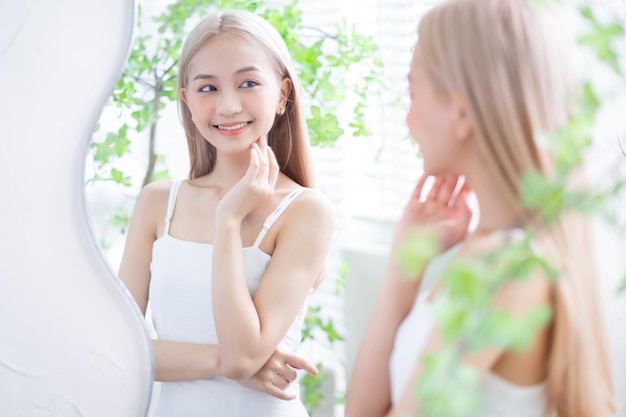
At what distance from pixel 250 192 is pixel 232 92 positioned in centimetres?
14

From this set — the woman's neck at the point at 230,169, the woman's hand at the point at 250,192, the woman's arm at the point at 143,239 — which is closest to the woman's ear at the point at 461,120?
the woman's hand at the point at 250,192

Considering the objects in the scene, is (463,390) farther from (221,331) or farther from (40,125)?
(40,125)

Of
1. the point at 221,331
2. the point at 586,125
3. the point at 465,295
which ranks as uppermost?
the point at 586,125

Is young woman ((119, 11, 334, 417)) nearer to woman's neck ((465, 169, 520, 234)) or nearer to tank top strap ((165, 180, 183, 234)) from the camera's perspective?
tank top strap ((165, 180, 183, 234))

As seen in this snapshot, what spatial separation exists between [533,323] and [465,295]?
5cm

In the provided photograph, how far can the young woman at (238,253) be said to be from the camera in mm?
983

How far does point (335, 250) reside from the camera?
5.33ft

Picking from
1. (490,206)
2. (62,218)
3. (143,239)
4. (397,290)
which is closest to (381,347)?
(397,290)

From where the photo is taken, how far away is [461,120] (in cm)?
68

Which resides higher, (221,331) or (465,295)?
(465,295)

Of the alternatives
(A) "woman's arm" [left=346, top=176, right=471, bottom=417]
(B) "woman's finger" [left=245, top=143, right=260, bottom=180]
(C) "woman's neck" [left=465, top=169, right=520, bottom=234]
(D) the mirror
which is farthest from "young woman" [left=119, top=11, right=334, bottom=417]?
(C) "woman's neck" [left=465, top=169, right=520, bottom=234]

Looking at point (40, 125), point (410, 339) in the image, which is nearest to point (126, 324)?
point (40, 125)

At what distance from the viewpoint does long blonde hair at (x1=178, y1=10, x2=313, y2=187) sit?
1.05 metres

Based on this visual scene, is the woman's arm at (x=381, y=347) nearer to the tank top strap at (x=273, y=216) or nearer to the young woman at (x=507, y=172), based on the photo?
the young woman at (x=507, y=172)
